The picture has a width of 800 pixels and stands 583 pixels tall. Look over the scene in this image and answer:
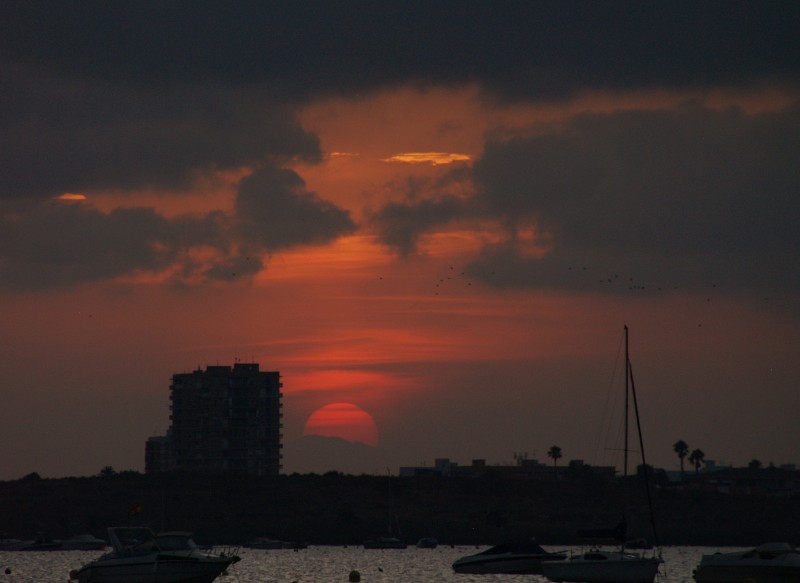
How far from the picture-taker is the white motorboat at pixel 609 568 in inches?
3733

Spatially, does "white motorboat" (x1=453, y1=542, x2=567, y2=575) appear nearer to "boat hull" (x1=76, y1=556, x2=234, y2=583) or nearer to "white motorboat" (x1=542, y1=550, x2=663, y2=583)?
"white motorboat" (x1=542, y1=550, x2=663, y2=583)

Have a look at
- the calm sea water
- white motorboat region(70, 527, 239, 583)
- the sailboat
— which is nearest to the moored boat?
the calm sea water

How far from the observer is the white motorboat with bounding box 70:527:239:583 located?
84.7 metres

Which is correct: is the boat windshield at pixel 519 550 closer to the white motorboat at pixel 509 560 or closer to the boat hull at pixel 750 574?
the white motorboat at pixel 509 560

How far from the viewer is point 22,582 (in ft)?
363

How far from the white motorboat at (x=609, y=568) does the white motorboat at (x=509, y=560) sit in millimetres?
16305

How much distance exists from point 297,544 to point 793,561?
111 metres

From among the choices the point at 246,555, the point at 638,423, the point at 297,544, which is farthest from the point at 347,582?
the point at 297,544

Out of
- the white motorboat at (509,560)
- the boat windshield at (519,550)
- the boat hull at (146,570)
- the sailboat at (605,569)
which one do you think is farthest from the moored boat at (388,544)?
the boat hull at (146,570)

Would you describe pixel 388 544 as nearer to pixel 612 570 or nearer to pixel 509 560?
pixel 509 560

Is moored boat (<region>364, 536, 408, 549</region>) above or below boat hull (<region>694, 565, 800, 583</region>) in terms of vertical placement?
above

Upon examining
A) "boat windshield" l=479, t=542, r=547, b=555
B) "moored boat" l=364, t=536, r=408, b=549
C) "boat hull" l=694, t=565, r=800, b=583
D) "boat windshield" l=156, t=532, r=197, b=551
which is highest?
"moored boat" l=364, t=536, r=408, b=549

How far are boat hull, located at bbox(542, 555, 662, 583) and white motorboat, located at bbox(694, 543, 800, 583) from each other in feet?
12.9

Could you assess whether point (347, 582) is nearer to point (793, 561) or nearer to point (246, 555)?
point (793, 561)
